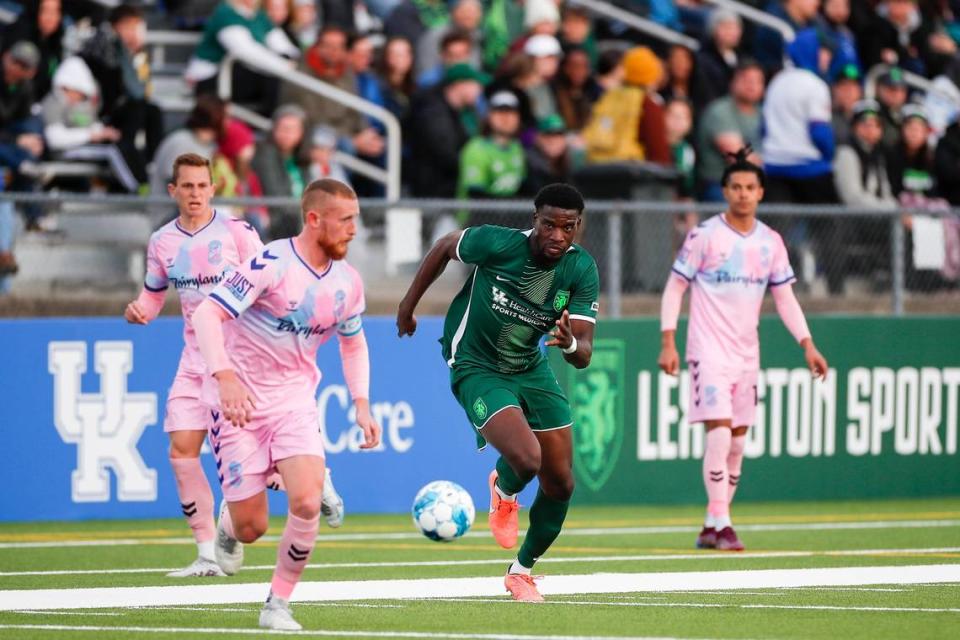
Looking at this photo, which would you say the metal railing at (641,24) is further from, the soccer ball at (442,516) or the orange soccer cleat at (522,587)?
the orange soccer cleat at (522,587)

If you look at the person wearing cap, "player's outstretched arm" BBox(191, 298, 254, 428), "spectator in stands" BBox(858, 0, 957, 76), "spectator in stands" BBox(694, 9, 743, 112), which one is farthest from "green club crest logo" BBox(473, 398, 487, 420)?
"spectator in stands" BBox(858, 0, 957, 76)

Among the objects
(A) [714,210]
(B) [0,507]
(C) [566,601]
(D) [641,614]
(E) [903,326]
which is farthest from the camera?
(E) [903,326]

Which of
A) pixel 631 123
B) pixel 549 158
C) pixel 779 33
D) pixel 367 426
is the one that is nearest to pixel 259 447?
pixel 367 426

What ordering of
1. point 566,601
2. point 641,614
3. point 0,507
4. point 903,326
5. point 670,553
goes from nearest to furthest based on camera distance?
point 641,614 → point 566,601 → point 670,553 → point 0,507 → point 903,326

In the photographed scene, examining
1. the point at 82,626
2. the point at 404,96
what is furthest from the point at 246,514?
the point at 404,96

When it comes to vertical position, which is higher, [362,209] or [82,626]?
[362,209]

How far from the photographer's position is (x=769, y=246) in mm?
14102

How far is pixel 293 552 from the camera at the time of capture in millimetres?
8922

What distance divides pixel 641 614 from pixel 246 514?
81.0 inches

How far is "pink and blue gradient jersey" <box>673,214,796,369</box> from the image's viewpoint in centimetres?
1402

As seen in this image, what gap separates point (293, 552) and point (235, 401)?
0.78m

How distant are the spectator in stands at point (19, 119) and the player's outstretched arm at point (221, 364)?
739 cm

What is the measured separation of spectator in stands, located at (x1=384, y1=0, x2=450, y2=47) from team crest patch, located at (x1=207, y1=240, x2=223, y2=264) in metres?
8.64

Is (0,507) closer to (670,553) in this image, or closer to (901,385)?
(670,553)
